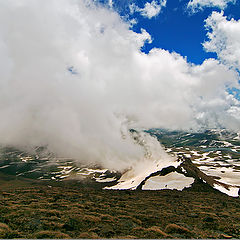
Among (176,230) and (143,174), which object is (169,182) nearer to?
(143,174)

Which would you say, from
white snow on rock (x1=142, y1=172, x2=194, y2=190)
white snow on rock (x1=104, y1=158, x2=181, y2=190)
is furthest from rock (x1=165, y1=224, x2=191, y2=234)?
white snow on rock (x1=104, y1=158, x2=181, y2=190)

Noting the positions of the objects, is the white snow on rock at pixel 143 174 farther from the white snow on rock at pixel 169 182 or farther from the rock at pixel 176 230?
the rock at pixel 176 230

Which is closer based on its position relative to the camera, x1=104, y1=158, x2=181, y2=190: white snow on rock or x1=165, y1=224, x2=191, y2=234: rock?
x1=165, y1=224, x2=191, y2=234: rock

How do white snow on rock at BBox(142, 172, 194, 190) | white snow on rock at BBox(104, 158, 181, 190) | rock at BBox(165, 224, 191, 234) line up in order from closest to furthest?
rock at BBox(165, 224, 191, 234) < white snow on rock at BBox(142, 172, 194, 190) < white snow on rock at BBox(104, 158, 181, 190)

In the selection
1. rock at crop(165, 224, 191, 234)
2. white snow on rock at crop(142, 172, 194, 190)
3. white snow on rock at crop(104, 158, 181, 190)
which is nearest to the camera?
rock at crop(165, 224, 191, 234)

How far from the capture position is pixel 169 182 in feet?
217

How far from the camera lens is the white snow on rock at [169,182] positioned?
204 feet

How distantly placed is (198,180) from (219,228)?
52856 mm

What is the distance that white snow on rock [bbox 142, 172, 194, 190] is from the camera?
2447 inches

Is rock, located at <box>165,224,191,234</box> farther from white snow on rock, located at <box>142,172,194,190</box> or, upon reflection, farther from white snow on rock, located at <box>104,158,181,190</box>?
white snow on rock, located at <box>104,158,181,190</box>

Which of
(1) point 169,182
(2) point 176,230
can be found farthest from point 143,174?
(2) point 176,230

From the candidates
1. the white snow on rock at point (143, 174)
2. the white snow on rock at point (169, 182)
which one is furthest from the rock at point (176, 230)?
the white snow on rock at point (143, 174)

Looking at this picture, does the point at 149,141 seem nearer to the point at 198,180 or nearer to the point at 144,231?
the point at 198,180

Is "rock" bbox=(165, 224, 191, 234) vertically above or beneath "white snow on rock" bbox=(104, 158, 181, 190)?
beneath
